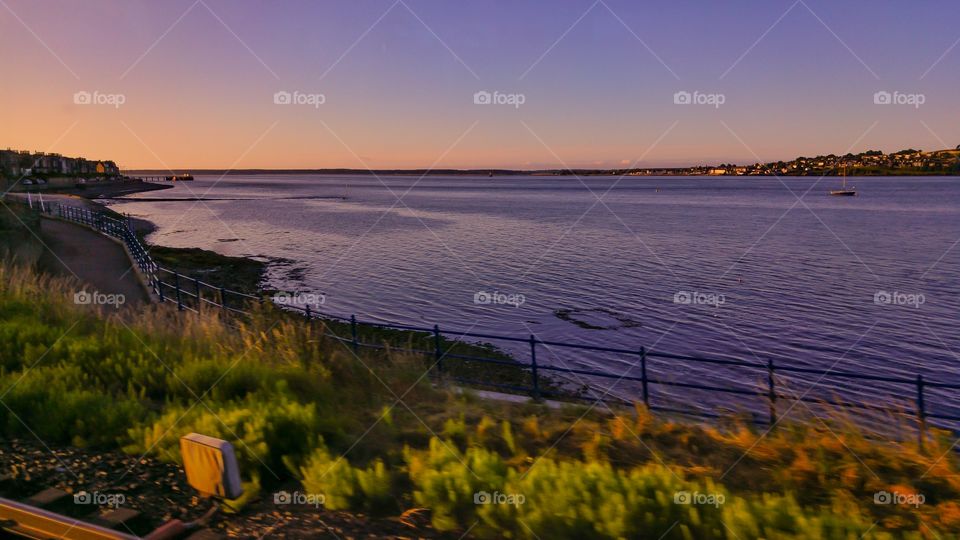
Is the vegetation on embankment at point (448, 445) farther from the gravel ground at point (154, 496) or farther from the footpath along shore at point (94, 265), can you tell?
the footpath along shore at point (94, 265)

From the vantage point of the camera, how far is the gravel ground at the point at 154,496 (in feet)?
16.9

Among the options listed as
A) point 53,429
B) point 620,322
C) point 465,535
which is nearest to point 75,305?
point 53,429

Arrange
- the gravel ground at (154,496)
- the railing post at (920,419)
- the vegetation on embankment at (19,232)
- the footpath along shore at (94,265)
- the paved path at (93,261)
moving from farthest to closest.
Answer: the vegetation on embankment at (19,232), the paved path at (93,261), the footpath along shore at (94,265), the railing post at (920,419), the gravel ground at (154,496)

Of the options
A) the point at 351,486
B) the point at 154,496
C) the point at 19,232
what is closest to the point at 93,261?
the point at 19,232

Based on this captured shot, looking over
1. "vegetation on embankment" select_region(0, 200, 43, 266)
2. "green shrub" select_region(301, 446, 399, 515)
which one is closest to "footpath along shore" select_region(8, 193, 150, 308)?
"vegetation on embankment" select_region(0, 200, 43, 266)

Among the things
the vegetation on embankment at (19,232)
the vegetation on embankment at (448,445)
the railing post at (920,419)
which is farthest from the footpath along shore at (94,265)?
the railing post at (920,419)

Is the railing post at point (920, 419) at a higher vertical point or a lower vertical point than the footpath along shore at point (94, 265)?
lower

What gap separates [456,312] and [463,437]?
20859 millimetres

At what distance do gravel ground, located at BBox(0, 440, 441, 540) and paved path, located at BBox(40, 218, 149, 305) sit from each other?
985 centimetres

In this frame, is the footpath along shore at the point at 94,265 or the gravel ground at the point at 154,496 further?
the footpath along shore at the point at 94,265

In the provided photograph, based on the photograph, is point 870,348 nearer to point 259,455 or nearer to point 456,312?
point 456,312

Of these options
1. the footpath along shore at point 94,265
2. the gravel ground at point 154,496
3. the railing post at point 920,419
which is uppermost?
the footpath along shore at point 94,265

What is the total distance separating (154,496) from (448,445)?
2.66m

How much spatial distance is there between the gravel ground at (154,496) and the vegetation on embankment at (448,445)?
183mm
